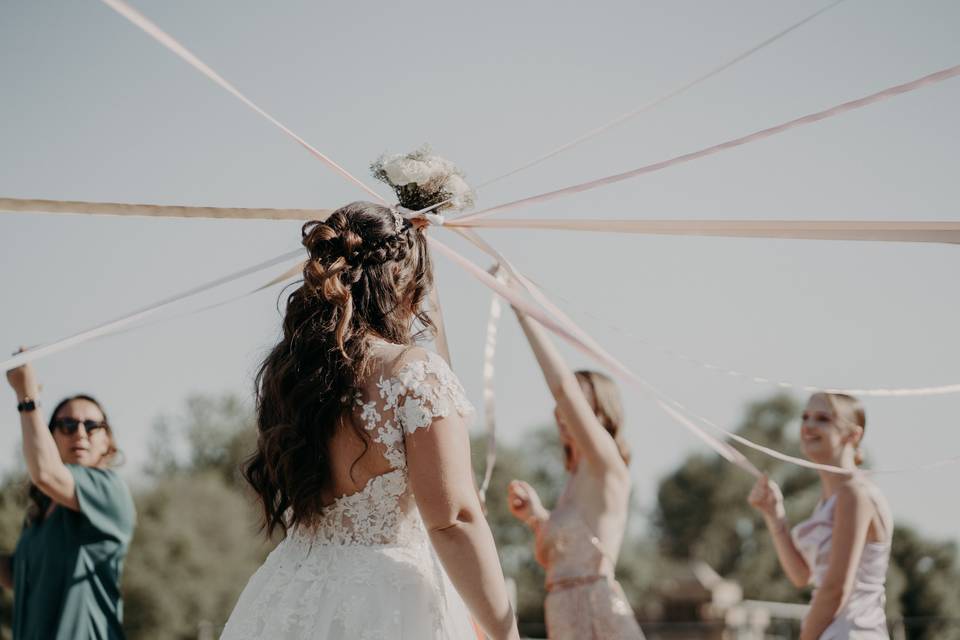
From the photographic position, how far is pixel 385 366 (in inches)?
108

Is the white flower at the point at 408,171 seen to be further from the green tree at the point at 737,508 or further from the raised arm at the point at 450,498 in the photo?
the green tree at the point at 737,508

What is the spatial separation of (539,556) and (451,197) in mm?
1763

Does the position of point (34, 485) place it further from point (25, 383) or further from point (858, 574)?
point (858, 574)

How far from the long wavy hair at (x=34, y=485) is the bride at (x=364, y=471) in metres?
2.43

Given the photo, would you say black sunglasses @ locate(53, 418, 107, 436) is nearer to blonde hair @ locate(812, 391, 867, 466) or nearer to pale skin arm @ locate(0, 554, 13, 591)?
pale skin arm @ locate(0, 554, 13, 591)

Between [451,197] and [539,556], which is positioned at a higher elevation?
[451,197]

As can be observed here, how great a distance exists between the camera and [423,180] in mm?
3609

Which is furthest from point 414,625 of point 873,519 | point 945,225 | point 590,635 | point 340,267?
point 873,519

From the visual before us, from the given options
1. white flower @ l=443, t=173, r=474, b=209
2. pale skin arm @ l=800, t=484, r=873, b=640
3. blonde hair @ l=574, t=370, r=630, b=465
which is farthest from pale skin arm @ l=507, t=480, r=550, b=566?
white flower @ l=443, t=173, r=474, b=209

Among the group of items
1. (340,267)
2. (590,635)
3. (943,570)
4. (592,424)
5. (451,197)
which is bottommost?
(943,570)

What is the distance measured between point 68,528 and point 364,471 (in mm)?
2571

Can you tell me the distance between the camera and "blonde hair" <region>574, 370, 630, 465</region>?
4.65 meters

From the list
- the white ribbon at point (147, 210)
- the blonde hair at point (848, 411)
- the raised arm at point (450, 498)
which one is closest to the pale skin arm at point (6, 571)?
the white ribbon at point (147, 210)

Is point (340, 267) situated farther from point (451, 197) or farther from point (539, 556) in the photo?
point (539, 556)
